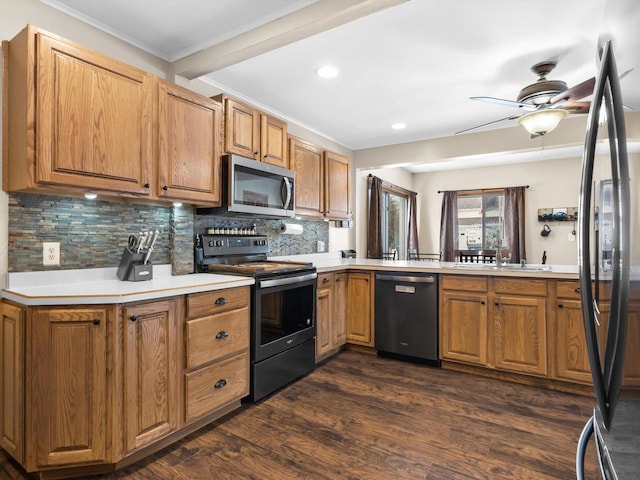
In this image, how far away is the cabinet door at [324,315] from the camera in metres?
3.17

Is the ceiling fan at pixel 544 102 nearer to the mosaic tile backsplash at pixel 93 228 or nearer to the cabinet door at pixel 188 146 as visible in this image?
the cabinet door at pixel 188 146

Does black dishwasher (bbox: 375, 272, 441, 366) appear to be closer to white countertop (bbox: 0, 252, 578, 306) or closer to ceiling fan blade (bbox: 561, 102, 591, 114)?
white countertop (bbox: 0, 252, 578, 306)

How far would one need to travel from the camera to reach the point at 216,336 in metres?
2.19

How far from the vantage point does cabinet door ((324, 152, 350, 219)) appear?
391 centimetres

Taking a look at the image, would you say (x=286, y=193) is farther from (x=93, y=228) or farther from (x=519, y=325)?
(x=519, y=325)

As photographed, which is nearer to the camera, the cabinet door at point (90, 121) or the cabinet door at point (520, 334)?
the cabinet door at point (90, 121)

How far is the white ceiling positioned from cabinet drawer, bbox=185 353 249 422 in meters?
1.98

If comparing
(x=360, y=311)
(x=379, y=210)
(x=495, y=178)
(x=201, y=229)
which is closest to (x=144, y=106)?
(x=201, y=229)

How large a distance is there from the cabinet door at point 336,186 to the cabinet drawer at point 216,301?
5.87 feet

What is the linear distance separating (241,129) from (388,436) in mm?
2321

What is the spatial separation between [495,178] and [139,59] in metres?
6.25

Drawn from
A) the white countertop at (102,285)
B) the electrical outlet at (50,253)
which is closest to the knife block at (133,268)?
the white countertop at (102,285)

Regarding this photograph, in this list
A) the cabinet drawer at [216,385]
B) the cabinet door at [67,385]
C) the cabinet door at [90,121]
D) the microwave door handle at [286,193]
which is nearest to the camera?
the cabinet door at [67,385]

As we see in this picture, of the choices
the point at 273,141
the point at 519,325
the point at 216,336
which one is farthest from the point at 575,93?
the point at 216,336
